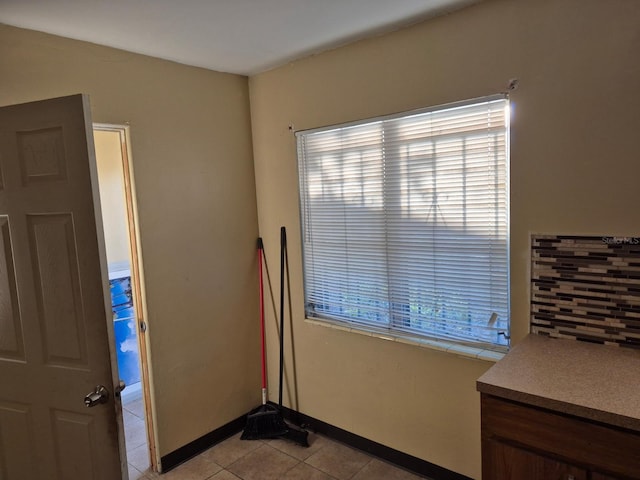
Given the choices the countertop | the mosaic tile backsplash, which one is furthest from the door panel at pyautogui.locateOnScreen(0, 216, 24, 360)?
the mosaic tile backsplash

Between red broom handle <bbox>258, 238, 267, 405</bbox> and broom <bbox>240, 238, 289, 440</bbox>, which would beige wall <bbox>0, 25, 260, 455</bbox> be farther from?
broom <bbox>240, 238, 289, 440</bbox>

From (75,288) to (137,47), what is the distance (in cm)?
142

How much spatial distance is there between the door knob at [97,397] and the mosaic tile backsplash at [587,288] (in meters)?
1.80

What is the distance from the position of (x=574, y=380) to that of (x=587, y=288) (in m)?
0.51

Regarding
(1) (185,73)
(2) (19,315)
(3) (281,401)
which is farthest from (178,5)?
(3) (281,401)

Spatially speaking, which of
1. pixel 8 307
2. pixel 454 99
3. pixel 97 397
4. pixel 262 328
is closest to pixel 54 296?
pixel 8 307

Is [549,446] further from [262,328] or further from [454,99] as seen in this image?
[262,328]

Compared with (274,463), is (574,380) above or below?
above

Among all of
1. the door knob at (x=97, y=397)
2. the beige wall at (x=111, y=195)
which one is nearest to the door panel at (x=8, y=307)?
the door knob at (x=97, y=397)

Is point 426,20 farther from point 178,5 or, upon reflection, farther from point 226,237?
point 226,237

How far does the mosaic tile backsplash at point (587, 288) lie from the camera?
168 centimetres

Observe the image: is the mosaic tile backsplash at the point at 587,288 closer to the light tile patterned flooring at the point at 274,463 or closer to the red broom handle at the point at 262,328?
the light tile patterned flooring at the point at 274,463

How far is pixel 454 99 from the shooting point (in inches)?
80.6

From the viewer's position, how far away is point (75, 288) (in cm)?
158
